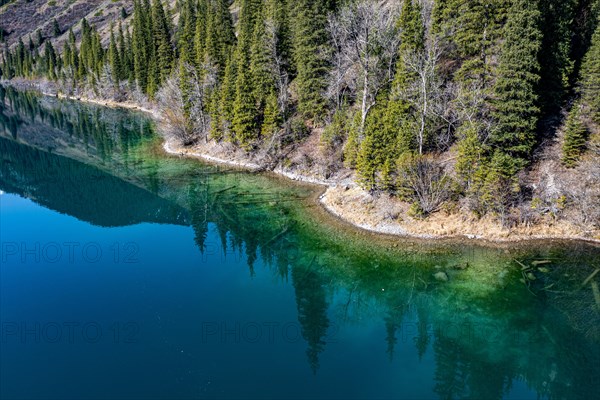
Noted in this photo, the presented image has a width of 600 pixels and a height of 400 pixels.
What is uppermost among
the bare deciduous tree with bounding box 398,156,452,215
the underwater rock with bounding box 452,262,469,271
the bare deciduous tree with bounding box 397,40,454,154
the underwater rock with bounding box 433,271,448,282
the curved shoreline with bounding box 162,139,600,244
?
the bare deciduous tree with bounding box 397,40,454,154

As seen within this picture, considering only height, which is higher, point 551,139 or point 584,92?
point 584,92

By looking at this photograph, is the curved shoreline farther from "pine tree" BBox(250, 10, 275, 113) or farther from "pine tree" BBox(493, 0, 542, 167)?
"pine tree" BBox(250, 10, 275, 113)

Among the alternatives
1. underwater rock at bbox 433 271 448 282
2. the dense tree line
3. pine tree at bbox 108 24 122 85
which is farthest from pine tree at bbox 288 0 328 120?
pine tree at bbox 108 24 122 85

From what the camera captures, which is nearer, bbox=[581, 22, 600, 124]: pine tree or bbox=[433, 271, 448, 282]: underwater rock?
bbox=[433, 271, 448, 282]: underwater rock

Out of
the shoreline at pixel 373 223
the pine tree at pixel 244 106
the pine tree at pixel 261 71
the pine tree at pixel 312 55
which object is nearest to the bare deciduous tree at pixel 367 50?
the pine tree at pixel 312 55

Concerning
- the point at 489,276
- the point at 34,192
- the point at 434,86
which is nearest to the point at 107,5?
the point at 34,192

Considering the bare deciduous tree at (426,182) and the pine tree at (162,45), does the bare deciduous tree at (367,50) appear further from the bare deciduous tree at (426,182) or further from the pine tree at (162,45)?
the pine tree at (162,45)

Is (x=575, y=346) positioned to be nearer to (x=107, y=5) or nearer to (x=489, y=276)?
(x=489, y=276)
